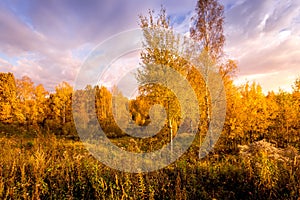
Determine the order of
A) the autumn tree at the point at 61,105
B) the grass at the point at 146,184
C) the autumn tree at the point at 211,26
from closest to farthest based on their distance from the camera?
the grass at the point at 146,184
the autumn tree at the point at 211,26
the autumn tree at the point at 61,105

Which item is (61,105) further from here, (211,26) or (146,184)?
(146,184)

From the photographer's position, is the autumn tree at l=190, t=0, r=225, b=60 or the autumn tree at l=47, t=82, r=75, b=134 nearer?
the autumn tree at l=190, t=0, r=225, b=60

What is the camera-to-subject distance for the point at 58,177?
195 inches

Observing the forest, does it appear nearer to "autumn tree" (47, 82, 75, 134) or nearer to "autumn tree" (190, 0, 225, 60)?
"autumn tree" (190, 0, 225, 60)

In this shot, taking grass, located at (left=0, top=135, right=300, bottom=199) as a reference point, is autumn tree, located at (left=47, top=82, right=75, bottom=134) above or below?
above

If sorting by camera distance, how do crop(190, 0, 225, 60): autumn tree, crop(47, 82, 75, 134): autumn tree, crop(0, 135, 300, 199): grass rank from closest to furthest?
1. crop(0, 135, 300, 199): grass
2. crop(190, 0, 225, 60): autumn tree
3. crop(47, 82, 75, 134): autumn tree

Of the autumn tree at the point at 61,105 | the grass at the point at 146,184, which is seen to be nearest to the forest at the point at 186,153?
the grass at the point at 146,184

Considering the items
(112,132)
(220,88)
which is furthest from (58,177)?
(112,132)

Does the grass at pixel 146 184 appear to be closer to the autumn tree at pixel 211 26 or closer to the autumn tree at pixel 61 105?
the autumn tree at pixel 211 26

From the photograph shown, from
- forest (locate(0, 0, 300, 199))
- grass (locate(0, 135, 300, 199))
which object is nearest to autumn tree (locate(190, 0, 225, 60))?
forest (locate(0, 0, 300, 199))

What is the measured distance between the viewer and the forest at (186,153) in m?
4.51

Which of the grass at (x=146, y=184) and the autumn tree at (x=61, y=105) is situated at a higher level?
the autumn tree at (x=61, y=105)

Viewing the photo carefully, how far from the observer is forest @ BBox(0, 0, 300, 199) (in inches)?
177

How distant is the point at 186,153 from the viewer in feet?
36.4
